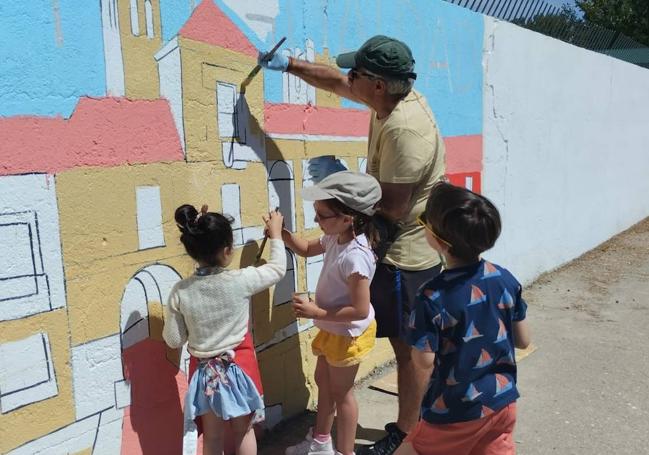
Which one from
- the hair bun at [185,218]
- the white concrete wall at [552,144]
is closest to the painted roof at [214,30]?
the hair bun at [185,218]

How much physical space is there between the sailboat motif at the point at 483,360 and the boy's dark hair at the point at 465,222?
0.32 metres

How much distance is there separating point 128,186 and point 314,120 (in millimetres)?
1317

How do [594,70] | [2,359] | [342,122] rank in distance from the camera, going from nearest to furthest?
1. [2,359]
2. [342,122]
3. [594,70]

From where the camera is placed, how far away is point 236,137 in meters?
2.95

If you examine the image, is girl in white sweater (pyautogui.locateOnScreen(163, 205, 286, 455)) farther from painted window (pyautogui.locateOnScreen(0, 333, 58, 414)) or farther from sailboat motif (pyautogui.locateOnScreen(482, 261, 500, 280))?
sailboat motif (pyautogui.locateOnScreen(482, 261, 500, 280))

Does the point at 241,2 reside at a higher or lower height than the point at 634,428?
higher

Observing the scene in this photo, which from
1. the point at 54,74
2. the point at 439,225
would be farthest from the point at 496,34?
the point at 54,74

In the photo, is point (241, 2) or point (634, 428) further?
point (634, 428)

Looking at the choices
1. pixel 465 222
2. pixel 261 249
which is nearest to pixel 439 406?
pixel 465 222

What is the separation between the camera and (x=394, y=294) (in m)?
2.96

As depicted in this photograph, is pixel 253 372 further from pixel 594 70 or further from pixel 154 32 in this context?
pixel 594 70

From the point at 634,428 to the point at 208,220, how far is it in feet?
8.46

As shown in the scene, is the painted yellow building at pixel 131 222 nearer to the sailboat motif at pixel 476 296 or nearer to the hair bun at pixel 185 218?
the hair bun at pixel 185 218

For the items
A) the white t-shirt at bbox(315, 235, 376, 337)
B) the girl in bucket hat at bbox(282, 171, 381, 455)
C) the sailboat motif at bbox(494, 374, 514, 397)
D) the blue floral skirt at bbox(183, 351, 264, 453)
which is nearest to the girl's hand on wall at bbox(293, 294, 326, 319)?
the girl in bucket hat at bbox(282, 171, 381, 455)
